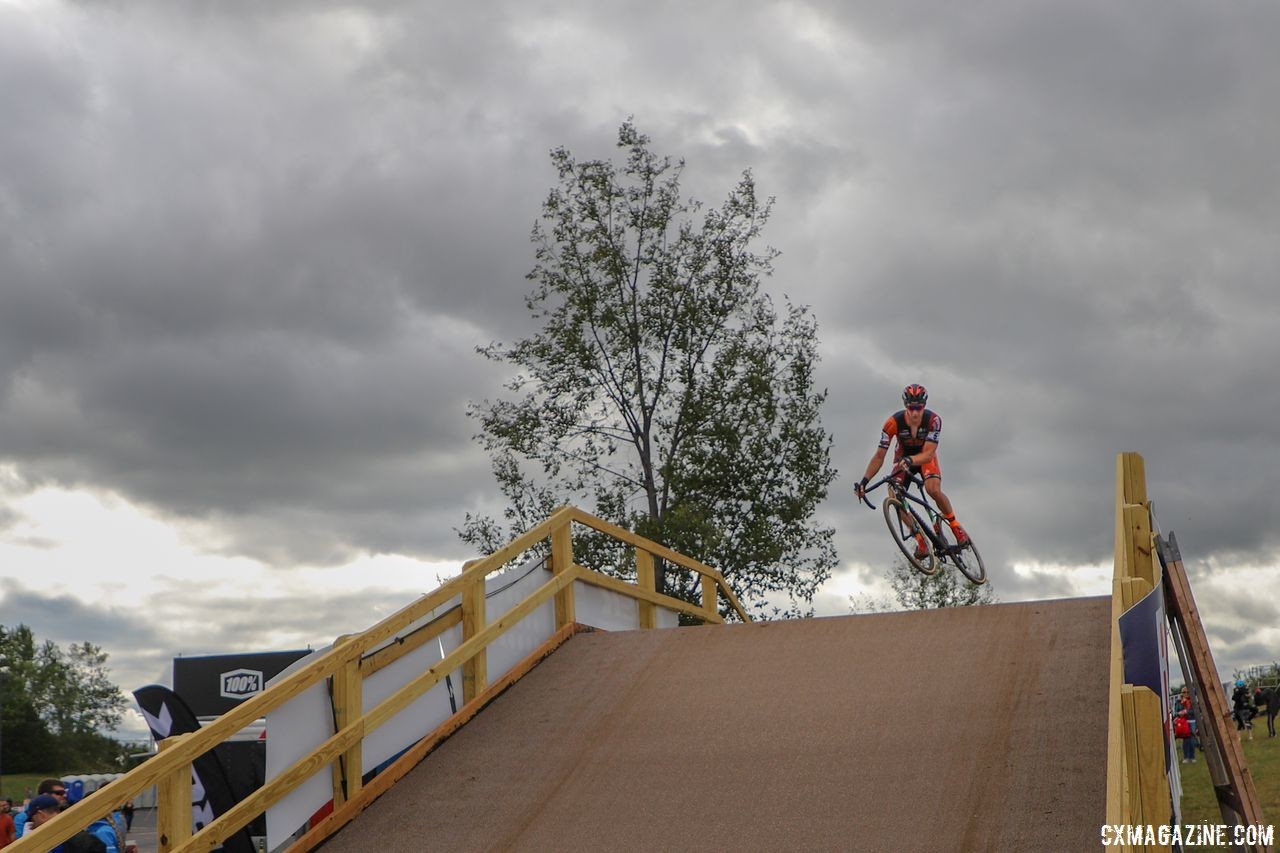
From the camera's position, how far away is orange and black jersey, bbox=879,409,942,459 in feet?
41.8

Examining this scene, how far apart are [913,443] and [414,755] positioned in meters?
6.75

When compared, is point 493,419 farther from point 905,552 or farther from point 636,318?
point 905,552

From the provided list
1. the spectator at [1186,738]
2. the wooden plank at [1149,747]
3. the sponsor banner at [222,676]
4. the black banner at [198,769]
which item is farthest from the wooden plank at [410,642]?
the spectator at [1186,738]

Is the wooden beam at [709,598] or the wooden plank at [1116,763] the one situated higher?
the wooden beam at [709,598]

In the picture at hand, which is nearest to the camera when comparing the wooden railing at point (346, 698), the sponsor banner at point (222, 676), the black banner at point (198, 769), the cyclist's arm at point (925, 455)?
the wooden railing at point (346, 698)

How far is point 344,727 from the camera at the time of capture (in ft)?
24.0

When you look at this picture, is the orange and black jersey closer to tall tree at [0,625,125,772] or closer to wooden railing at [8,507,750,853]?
wooden railing at [8,507,750,853]

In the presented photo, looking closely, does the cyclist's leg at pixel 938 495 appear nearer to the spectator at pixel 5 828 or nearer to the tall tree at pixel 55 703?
the spectator at pixel 5 828

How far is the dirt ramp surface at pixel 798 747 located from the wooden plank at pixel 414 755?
78 mm

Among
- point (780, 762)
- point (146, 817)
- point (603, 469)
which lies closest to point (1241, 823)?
point (780, 762)

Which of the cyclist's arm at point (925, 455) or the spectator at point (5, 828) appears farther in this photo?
the spectator at point (5, 828)

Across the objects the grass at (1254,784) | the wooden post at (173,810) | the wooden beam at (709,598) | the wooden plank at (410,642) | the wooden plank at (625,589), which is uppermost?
the wooden beam at (709,598)

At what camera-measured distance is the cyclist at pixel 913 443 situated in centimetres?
1255

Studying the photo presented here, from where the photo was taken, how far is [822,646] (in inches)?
345
